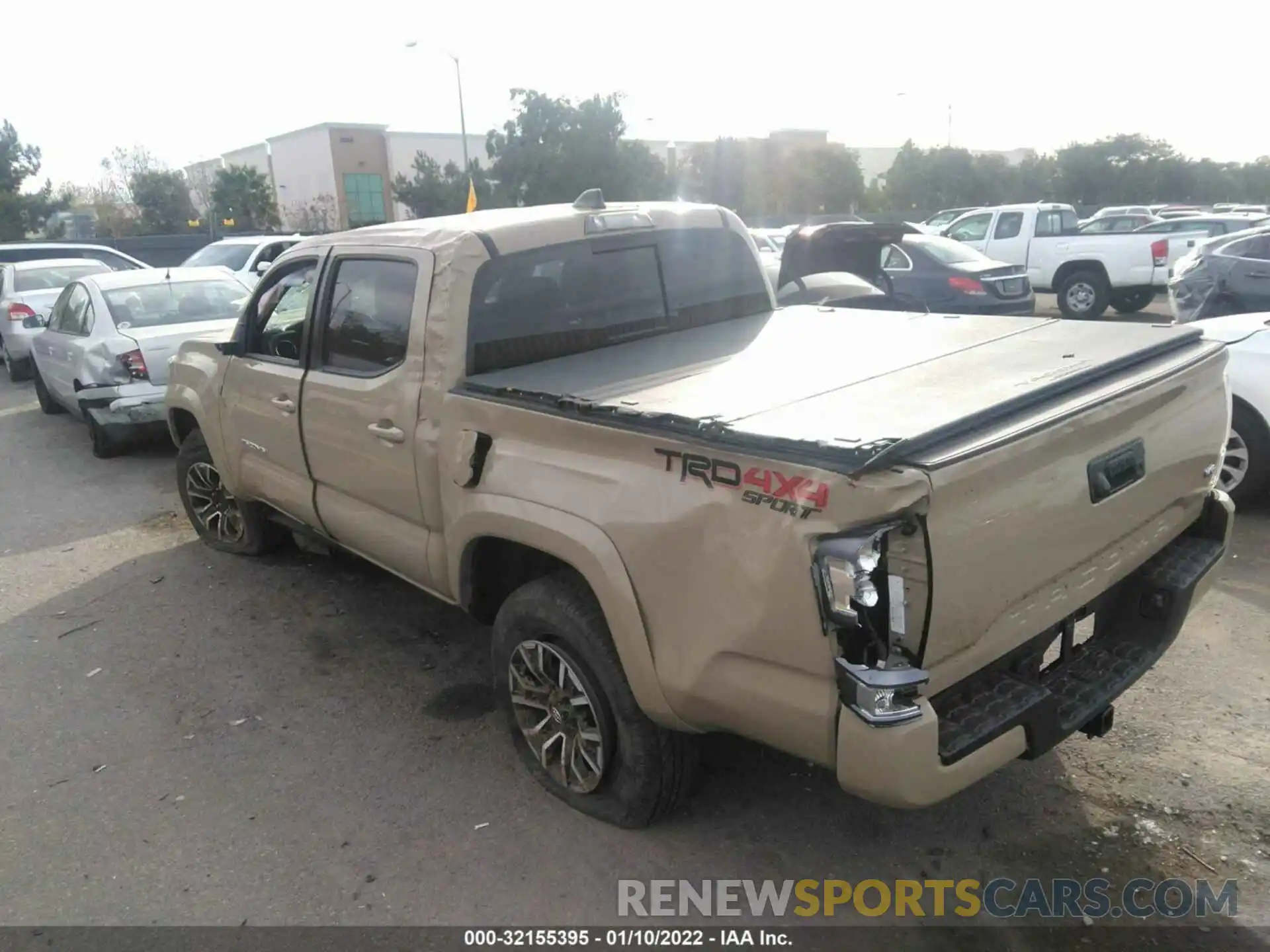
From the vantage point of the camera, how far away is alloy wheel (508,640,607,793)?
3176 mm

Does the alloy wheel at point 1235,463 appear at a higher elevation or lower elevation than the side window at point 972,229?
lower

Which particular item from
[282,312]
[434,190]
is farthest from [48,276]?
[434,190]

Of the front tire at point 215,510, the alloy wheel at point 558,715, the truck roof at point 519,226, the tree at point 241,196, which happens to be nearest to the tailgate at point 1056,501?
the alloy wheel at point 558,715

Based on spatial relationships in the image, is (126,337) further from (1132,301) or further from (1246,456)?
(1132,301)

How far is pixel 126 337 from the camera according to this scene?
26.6 ft

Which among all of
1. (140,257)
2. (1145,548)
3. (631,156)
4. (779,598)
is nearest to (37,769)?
(779,598)

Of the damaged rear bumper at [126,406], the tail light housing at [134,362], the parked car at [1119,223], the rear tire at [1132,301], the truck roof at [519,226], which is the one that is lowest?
the rear tire at [1132,301]

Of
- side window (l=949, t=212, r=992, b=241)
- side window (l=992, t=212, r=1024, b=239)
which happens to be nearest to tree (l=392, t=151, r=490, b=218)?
side window (l=949, t=212, r=992, b=241)

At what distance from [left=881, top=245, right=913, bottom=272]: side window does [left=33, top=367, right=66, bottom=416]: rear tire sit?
32.2 ft

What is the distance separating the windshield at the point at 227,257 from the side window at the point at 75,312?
5.82 metres

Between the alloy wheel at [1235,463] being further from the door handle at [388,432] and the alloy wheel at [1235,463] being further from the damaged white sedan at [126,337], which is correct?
the damaged white sedan at [126,337]

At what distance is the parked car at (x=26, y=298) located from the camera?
12664 millimetres

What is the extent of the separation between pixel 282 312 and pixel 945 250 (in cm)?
952

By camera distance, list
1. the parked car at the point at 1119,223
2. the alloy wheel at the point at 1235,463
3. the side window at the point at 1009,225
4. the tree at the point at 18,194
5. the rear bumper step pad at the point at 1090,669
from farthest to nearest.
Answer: the tree at the point at 18,194 < the parked car at the point at 1119,223 < the side window at the point at 1009,225 < the alloy wheel at the point at 1235,463 < the rear bumper step pad at the point at 1090,669
